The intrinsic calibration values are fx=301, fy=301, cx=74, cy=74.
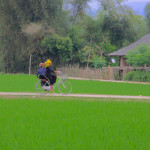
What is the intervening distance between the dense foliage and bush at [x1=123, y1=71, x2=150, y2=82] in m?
9.58

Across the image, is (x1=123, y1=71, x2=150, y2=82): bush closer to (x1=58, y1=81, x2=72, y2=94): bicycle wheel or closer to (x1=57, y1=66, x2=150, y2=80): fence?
(x1=57, y1=66, x2=150, y2=80): fence

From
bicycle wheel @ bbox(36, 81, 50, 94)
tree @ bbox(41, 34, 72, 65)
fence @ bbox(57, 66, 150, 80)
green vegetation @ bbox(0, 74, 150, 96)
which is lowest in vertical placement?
green vegetation @ bbox(0, 74, 150, 96)

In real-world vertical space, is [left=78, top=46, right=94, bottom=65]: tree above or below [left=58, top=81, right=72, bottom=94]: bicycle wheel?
above

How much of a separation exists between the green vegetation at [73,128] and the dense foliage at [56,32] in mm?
31296

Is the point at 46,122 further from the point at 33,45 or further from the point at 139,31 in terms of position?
the point at 139,31

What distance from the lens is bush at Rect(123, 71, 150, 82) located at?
29.3 meters

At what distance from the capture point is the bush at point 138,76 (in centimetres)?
2934

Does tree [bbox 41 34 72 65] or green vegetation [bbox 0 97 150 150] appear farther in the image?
tree [bbox 41 34 72 65]

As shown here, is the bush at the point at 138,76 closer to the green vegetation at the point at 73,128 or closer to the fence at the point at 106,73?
the fence at the point at 106,73

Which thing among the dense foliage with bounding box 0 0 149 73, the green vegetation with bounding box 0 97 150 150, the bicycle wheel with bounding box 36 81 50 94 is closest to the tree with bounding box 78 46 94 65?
the dense foliage with bounding box 0 0 149 73

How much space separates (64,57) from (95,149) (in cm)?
3620

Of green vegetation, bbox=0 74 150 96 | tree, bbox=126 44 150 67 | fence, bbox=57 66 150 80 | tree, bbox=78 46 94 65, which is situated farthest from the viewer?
tree, bbox=78 46 94 65

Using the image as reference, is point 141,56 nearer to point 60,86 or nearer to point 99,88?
point 99,88

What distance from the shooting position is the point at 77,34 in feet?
139
